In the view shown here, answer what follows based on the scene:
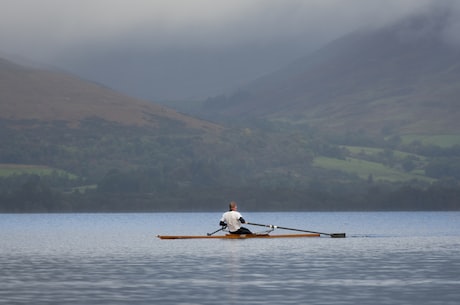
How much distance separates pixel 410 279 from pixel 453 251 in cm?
2219

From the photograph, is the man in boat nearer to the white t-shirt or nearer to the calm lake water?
the white t-shirt

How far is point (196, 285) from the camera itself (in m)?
42.2

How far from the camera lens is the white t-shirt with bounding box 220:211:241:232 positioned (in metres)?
74.0

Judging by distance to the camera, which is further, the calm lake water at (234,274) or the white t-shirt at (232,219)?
the white t-shirt at (232,219)

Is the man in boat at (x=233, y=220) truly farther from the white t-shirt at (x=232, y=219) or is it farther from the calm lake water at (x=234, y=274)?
the calm lake water at (x=234, y=274)

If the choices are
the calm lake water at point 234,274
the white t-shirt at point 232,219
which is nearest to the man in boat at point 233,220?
the white t-shirt at point 232,219

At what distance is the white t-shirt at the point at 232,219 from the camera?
243ft

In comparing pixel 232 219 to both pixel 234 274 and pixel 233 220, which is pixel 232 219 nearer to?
pixel 233 220

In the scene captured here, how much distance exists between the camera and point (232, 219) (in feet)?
244

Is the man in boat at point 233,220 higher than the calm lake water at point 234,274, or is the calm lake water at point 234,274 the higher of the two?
the man in boat at point 233,220

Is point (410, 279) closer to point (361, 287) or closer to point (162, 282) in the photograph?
point (361, 287)

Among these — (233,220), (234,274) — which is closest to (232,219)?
(233,220)

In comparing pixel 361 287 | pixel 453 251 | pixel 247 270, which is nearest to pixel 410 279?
pixel 361 287

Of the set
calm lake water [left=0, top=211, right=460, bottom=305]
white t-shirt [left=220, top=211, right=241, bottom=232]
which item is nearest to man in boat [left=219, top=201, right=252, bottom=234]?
white t-shirt [left=220, top=211, right=241, bottom=232]
